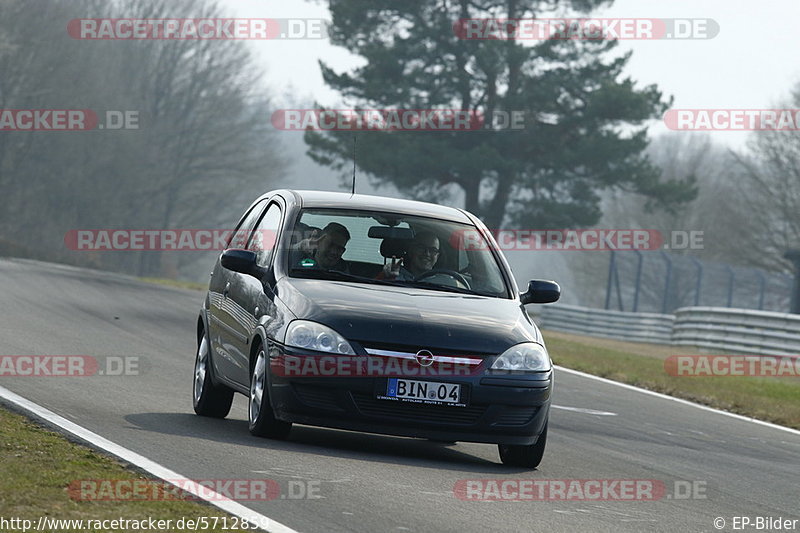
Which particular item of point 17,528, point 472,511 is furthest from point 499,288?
point 17,528

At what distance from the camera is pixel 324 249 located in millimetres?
9109

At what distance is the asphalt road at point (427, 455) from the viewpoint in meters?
6.59

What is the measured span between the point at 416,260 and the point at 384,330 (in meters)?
1.25

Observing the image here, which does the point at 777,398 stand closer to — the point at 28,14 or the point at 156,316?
the point at 156,316

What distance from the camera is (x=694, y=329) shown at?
29953 mm

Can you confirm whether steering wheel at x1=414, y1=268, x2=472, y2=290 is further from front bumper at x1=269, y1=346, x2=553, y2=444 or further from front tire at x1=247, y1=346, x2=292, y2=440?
front tire at x1=247, y1=346, x2=292, y2=440

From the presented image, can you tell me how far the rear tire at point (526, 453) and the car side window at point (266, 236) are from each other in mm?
1990

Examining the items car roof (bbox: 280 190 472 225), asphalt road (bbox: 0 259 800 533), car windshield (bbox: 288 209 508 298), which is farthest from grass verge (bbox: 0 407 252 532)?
car roof (bbox: 280 190 472 225)

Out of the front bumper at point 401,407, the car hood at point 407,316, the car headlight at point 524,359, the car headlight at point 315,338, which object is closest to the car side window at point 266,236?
the car hood at point 407,316

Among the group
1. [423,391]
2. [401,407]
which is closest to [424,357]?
[423,391]

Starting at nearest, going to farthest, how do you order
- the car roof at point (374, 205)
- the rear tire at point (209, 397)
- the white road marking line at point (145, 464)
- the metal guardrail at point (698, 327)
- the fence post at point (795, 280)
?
the white road marking line at point (145, 464) → the car roof at point (374, 205) → the rear tire at point (209, 397) → the metal guardrail at point (698, 327) → the fence post at point (795, 280)

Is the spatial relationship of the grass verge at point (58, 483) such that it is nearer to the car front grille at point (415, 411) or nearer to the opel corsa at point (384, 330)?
the opel corsa at point (384, 330)

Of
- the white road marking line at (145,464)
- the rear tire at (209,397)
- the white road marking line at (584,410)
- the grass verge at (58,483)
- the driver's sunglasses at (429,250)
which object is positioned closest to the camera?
the grass verge at (58,483)

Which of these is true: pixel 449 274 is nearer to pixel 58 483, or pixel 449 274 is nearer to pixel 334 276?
pixel 334 276
